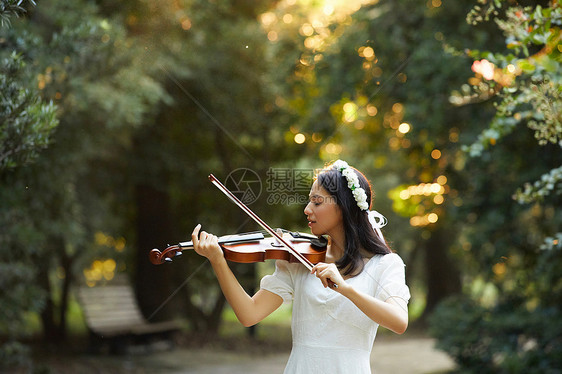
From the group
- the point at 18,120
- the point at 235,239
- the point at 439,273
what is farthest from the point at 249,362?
the point at 235,239

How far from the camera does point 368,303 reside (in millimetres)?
1943

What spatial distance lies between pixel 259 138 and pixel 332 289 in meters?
7.82

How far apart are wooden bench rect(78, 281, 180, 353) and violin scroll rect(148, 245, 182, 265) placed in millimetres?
6142

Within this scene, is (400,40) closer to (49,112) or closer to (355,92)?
(355,92)

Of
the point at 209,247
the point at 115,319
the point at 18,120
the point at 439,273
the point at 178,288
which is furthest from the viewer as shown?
the point at 439,273

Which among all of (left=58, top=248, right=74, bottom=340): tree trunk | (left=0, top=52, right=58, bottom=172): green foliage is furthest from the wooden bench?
(left=0, top=52, right=58, bottom=172): green foliage

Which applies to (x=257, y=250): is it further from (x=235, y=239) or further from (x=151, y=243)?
(x=151, y=243)

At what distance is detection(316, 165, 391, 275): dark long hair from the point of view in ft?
7.30

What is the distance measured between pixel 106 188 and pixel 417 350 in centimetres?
558

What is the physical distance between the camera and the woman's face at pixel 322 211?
2.24 meters

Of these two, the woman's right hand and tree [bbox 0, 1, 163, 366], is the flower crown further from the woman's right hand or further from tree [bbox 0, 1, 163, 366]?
tree [bbox 0, 1, 163, 366]

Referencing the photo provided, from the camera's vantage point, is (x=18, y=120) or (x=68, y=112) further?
(x=68, y=112)

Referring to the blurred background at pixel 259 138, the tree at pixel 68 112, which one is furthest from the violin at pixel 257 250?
the tree at pixel 68 112

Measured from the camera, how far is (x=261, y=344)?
405 inches
